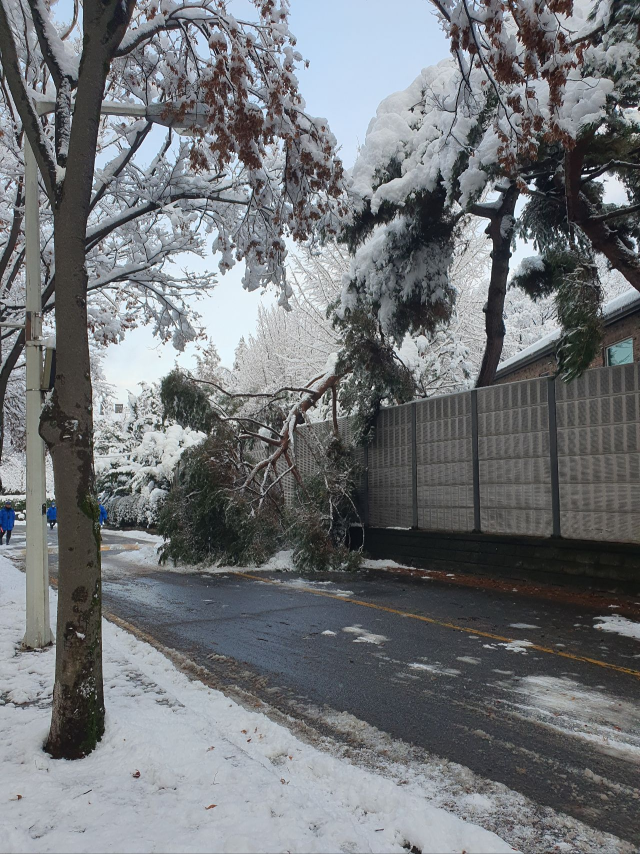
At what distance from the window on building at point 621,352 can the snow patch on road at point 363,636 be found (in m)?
10.6

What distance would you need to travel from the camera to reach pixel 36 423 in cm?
704

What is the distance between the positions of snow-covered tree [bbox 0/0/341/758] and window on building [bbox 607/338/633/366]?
30.3ft

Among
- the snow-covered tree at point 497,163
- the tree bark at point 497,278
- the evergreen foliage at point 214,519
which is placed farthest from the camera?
the evergreen foliage at point 214,519

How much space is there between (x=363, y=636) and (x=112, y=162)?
328 inches

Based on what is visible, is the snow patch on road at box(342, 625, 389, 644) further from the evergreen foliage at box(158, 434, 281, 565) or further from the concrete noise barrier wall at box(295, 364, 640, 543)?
the evergreen foliage at box(158, 434, 281, 565)

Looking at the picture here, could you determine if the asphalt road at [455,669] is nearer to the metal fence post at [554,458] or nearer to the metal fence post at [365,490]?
the metal fence post at [554,458]

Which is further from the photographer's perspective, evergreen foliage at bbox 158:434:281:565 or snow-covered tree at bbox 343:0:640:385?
evergreen foliage at bbox 158:434:281:565

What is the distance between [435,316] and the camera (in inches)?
580

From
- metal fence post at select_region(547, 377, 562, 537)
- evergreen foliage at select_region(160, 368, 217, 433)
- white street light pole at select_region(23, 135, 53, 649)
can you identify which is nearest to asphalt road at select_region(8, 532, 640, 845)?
metal fence post at select_region(547, 377, 562, 537)

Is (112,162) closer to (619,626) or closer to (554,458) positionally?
(554,458)

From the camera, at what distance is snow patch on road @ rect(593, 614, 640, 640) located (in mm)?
7426

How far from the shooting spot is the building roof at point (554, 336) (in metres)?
14.6

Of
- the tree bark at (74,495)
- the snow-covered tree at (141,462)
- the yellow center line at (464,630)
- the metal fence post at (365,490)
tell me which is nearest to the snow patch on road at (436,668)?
the yellow center line at (464,630)

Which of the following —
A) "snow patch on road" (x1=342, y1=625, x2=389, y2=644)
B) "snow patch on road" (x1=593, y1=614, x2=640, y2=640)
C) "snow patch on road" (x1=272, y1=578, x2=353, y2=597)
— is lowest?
"snow patch on road" (x1=272, y1=578, x2=353, y2=597)
